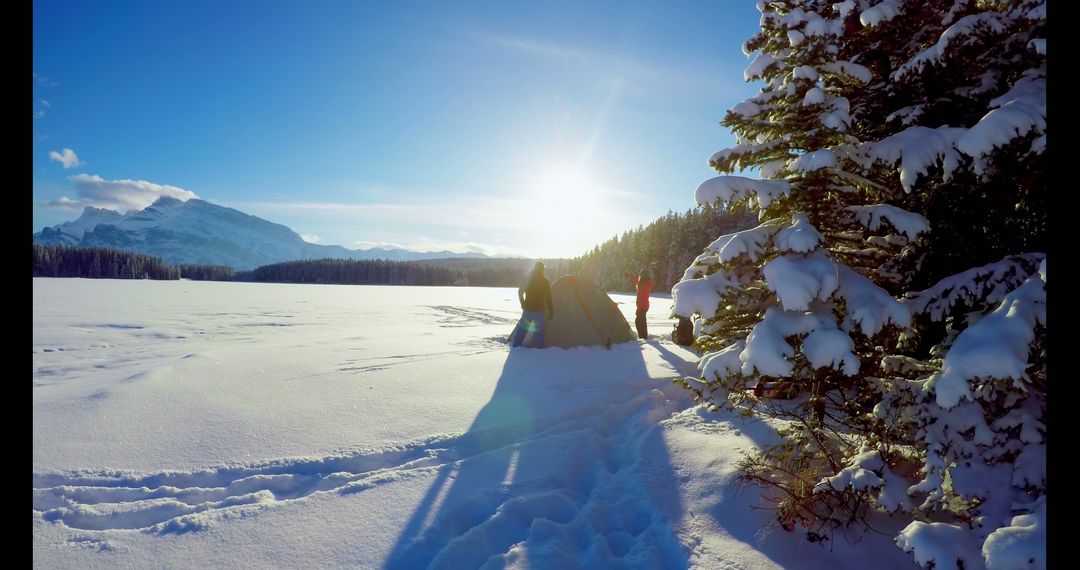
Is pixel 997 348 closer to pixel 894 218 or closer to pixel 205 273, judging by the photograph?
pixel 894 218

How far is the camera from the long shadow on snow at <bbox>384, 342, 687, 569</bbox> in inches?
114

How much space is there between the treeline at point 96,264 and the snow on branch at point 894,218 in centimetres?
10361

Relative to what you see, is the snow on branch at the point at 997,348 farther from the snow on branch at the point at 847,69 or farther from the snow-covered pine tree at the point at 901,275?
the snow on branch at the point at 847,69

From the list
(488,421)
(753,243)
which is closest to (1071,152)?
(753,243)

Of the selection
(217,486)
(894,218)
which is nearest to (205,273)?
(217,486)

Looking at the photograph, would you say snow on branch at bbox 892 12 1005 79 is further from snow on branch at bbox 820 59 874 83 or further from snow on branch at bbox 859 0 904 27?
snow on branch at bbox 859 0 904 27

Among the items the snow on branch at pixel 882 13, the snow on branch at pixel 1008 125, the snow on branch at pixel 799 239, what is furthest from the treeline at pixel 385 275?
the snow on branch at pixel 1008 125

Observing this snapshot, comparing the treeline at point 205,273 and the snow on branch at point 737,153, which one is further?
the treeline at point 205,273

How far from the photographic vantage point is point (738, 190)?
12.2 ft

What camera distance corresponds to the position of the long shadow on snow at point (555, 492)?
114 inches

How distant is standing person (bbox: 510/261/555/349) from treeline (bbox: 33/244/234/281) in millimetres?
96916

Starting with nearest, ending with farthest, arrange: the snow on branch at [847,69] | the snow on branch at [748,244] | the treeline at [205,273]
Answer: the snow on branch at [748,244] → the snow on branch at [847,69] → the treeline at [205,273]

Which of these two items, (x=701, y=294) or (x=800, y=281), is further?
(x=701, y=294)

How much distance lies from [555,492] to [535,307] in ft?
21.8
